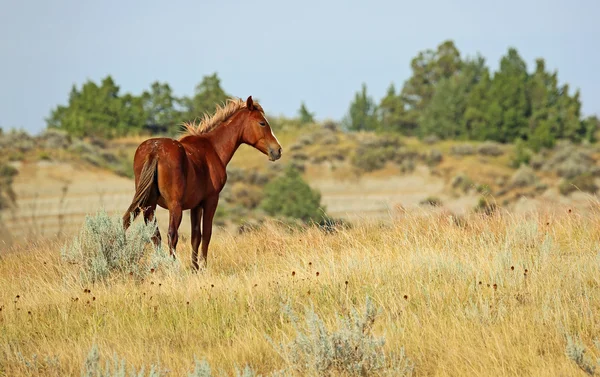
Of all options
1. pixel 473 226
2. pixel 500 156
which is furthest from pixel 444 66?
pixel 473 226

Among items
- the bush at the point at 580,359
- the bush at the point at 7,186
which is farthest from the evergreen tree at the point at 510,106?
the bush at the point at 580,359

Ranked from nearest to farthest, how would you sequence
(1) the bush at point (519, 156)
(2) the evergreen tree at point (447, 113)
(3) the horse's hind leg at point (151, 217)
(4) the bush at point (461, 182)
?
1. (3) the horse's hind leg at point (151, 217)
2. (4) the bush at point (461, 182)
3. (1) the bush at point (519, 156)
4. (2) the evergreen tree at point (447, 113)

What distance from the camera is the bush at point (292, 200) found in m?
41.0

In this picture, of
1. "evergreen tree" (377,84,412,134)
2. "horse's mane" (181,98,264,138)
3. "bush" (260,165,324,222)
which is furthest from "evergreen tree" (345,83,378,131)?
"horse's mane" (181,98,264,138)

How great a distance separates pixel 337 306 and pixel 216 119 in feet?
12.6

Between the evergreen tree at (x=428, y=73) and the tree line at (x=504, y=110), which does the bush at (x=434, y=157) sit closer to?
the tree line at (x=504, y=110)

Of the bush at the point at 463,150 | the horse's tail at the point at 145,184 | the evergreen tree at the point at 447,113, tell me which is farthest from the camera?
Answer: the evergreen tree at the point at 447,113

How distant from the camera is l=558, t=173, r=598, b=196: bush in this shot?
52.9m

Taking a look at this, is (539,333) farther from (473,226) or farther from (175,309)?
(473,226)

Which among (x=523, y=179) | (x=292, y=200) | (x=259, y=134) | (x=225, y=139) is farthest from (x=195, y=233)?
(x=523, y=179)

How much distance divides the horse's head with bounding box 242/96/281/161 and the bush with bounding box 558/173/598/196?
153 ft

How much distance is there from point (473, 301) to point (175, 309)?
277 centimetres

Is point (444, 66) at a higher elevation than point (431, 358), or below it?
higher

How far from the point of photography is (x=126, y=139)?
59750 millimetres
